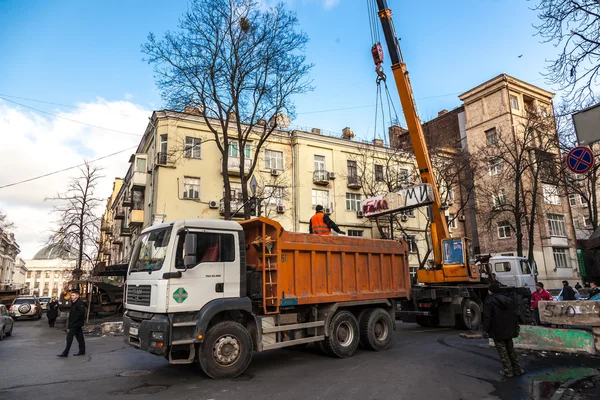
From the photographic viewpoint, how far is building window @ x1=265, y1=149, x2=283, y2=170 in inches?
1209

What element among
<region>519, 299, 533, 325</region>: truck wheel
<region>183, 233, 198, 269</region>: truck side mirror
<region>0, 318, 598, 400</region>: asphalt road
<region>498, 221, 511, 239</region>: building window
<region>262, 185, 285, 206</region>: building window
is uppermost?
<region>262, 185, 285, 206</region>: building window

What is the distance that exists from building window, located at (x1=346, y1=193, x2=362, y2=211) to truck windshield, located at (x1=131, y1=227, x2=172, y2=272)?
26114 millimetres

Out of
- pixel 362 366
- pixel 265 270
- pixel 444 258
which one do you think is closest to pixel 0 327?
pixel 265 270

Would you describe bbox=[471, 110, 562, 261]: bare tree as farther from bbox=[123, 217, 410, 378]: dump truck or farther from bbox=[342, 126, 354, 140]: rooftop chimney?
bbox=[123, 217, 410, 378]: dump truck

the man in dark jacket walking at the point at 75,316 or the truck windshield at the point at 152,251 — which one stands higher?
the truck windshield at the point at 152,251

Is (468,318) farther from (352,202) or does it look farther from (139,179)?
(139,179)

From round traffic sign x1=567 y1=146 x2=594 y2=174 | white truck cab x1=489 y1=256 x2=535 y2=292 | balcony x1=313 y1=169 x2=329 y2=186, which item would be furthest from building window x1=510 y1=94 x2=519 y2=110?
round traffic sign x1=567 y1=146 x2=594 y2=174

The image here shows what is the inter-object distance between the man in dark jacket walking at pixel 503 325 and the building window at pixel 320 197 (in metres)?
24.5

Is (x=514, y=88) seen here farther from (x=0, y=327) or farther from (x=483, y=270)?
(x=0, y=327)

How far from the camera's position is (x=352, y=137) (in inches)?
1432

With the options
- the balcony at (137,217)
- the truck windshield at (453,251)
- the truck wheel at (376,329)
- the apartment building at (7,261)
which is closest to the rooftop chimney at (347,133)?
the balcony at (137,217)

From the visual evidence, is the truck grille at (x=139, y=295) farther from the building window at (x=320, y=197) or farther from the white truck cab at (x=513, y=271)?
the building window at (x=320, y=197)

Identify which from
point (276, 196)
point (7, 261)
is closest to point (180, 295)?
point (276, 196)

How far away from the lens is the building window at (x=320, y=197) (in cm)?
3173
